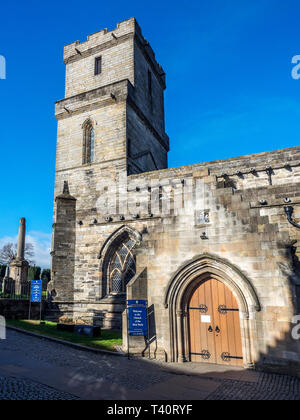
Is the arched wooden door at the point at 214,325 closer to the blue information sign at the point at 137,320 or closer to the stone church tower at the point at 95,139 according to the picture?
the blue information sign at the point at 137,320

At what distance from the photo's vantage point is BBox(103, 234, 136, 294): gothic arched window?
17.0 m

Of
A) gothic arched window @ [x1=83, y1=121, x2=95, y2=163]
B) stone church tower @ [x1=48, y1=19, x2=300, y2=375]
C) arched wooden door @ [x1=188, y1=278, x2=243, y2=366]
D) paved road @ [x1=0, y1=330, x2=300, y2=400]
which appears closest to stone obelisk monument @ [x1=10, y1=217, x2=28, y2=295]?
stone church tower @ [x1=48, y1=19, x2=300, y2=375]

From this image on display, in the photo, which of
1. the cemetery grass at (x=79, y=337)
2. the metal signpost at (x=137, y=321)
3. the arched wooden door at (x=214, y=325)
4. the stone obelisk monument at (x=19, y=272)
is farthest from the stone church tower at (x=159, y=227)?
the stone obelisk monument at (x=19, y=272)

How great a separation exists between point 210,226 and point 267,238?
1795mm

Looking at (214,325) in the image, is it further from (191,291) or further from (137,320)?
(137,320)

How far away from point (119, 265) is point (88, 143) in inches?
336

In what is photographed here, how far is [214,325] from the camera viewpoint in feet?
32.0

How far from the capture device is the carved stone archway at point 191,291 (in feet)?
29.7

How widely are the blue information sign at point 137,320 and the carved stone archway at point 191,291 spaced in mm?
823

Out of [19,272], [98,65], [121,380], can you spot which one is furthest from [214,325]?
[98,65]

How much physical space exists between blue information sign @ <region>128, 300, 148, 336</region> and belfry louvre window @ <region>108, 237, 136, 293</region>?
6.54 meters

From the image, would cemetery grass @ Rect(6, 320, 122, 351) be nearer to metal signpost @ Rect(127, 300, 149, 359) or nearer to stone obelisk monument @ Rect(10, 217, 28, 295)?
metal signpost @ Rect(127, 300, 149, 359)
